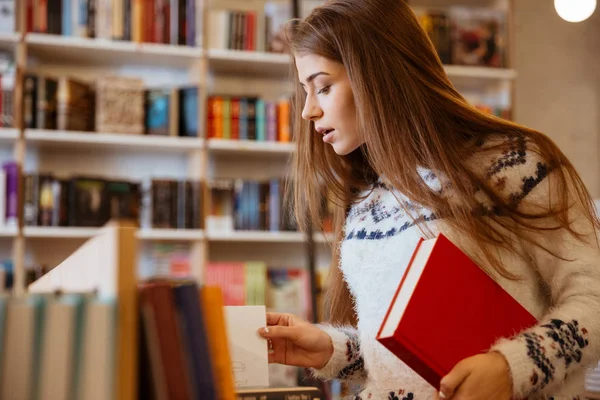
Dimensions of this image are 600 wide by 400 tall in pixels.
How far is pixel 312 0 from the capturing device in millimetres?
3031

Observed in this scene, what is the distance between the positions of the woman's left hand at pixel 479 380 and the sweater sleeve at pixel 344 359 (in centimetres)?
41

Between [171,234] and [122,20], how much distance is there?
0.88 metres

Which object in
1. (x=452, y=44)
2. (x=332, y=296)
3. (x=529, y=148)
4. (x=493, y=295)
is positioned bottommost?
(x=332, y=296)

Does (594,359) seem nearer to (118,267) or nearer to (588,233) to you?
(588,233)

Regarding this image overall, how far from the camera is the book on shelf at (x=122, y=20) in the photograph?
273 cm

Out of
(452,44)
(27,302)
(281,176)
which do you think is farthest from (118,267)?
(452,44)

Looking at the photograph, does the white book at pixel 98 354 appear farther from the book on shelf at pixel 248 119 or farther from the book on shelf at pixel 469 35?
the book on shelf at pixel 469 35

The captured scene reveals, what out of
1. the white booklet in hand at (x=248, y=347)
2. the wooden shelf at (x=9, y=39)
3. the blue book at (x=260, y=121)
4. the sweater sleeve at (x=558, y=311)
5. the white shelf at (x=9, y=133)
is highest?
the wooden shelf at (x=9, y=39)

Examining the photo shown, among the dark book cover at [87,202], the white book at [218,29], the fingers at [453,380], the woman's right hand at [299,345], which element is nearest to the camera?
the fingers at [453,380]

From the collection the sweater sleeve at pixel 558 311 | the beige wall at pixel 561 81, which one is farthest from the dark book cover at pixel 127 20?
the sweater sleeve at pixel 558 311

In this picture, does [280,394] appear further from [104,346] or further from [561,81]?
[561,81]

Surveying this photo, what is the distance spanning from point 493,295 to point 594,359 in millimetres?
173

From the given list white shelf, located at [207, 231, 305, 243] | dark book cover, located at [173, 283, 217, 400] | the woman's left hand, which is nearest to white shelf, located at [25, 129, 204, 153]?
white shelf, located at [207, 231, 305, 243]

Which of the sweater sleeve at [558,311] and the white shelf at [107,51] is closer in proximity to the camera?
the sweater sleeve at [558,311]
